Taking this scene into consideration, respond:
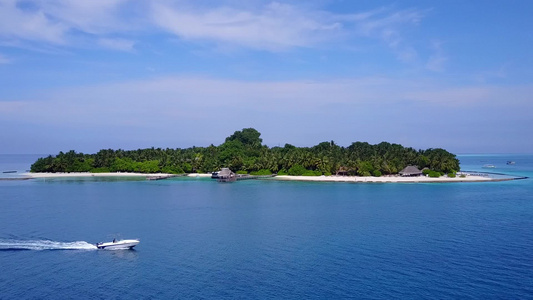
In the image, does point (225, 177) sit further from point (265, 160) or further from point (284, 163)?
point (284, 163)

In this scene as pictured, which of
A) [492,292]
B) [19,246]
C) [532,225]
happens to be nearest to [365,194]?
[532,225]

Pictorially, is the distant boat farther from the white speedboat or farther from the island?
the island

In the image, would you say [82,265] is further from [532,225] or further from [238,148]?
[238,148]

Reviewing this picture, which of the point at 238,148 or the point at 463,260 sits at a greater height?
the point at 238,148

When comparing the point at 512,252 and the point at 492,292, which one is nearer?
the point at 492,292

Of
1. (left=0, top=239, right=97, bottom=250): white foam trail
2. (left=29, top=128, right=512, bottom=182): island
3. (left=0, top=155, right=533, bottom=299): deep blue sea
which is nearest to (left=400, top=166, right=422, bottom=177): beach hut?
(left=29, top=128, right=512, bottom=182): island

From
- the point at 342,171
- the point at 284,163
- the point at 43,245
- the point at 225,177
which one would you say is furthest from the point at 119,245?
the point at 342,171
